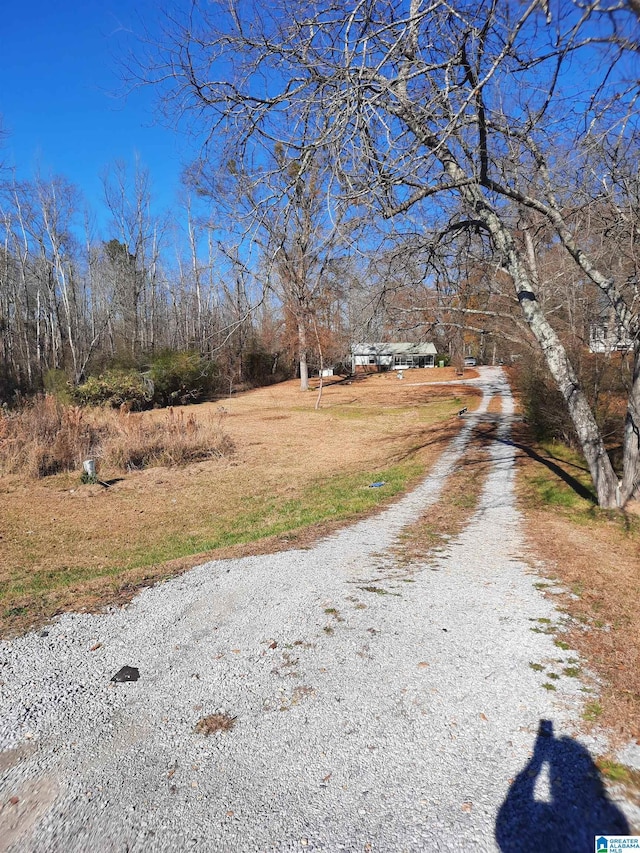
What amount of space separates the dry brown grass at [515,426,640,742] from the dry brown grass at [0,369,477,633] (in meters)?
3.07

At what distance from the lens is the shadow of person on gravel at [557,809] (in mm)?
1906

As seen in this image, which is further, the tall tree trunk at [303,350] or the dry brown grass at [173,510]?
the tall tree trunk at [303,350]

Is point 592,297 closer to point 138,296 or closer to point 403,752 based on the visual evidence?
point 403,752

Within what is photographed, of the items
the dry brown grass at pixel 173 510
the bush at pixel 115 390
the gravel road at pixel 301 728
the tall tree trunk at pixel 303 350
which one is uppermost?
the tall tree trunk at pixel 303 350

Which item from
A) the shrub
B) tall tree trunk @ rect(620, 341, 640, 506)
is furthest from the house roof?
the shrub

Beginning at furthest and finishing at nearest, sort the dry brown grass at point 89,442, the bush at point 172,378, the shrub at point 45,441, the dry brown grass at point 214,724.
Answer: the bush at point 172,378 < the dry brown grass at point 89,442 < the shrub at point 45,441 < the dry brown grass at point 214,724

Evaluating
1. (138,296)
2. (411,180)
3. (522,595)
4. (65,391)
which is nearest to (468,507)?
(522,595)

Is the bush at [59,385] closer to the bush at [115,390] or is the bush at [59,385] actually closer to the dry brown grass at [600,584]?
the bush at [115,390]

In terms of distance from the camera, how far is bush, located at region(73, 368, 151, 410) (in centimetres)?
2598

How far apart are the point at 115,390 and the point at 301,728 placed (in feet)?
89.3

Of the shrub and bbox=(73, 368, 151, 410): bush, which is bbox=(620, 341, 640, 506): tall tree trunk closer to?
the shrub

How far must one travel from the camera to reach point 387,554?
5.90m

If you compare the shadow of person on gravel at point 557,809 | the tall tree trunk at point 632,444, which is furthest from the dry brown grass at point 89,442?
the shadow of person on gravel at point 557,809

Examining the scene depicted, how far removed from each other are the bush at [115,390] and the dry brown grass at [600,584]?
22.3 metres
